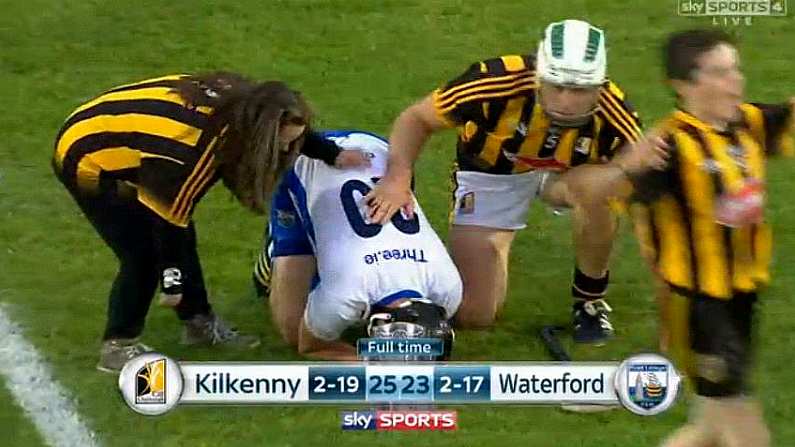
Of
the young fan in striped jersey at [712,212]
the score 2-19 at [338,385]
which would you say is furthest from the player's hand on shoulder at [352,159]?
the young fan in striped jersey at [712,212]

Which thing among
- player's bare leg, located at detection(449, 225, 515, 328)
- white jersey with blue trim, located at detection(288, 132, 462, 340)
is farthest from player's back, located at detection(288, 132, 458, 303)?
player's bare leg, located at detection(449, 225, 515, 328)

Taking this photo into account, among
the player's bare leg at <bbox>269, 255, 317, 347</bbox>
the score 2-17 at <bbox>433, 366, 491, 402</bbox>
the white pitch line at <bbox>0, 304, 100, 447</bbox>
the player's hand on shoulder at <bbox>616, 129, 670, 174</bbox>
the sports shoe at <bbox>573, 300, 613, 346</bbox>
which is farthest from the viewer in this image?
the sports shoe at <bbox>573, 300, 613, 346</bbox>

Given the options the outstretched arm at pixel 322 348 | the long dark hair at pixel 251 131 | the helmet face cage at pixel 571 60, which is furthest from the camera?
the outstretched arm at pixel 322 348

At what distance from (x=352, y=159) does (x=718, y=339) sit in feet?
6.26

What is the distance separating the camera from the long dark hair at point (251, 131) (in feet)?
18.7

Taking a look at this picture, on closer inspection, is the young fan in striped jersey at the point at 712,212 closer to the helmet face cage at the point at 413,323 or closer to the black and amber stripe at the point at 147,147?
the helmet face cage at the point at 413,323

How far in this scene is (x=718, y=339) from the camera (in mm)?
4863

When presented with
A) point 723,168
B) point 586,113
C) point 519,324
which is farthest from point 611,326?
point 723,168

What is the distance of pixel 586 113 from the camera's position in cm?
588

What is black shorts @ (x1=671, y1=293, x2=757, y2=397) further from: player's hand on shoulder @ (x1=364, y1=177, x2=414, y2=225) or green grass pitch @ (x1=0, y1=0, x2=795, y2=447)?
player's hand on shoulder @ (x1=364, y1=177, x2=414, y2=225)

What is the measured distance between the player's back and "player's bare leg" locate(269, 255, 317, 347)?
0.37 feet

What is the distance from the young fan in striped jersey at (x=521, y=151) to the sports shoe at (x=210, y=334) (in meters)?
0.71

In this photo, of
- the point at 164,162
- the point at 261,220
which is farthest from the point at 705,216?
the point at 261,220

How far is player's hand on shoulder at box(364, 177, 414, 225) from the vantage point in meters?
6.16
